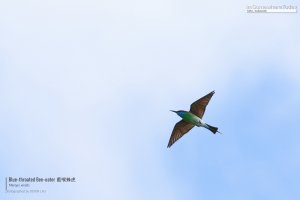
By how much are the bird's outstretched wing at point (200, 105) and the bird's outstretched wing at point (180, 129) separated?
611 millimetres

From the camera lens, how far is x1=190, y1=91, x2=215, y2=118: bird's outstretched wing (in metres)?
29.1

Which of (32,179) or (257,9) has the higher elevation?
(257,9)

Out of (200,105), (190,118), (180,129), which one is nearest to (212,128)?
(200,105)

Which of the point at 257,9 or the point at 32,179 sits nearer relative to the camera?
the point at 32,179

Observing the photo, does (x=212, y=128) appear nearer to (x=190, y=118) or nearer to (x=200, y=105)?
(x=200, y=105)

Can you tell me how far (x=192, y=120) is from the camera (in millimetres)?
29656

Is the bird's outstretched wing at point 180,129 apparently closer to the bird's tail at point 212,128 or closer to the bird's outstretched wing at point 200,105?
the bird's outstretched wing at point 200,105

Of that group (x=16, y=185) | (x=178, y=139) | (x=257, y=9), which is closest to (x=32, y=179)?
(x=16, y=185)

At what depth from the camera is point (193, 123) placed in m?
29.8

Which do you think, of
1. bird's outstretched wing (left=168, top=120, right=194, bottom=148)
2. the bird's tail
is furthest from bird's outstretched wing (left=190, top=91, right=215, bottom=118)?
bird's outstretched wing (left=168, top=120, right=194, bottom=148)

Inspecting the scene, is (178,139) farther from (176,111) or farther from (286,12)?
(286,12)

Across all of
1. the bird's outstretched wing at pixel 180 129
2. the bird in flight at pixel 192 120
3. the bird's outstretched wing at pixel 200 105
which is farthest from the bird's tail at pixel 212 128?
the bird's outstretched wing at pixel 180 129

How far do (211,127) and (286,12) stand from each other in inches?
157

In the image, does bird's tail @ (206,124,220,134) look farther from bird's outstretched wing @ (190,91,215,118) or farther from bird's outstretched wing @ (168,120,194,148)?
bird's outstretched wing @ (168,120,194,148)
